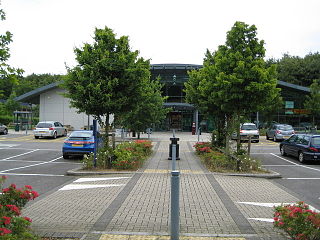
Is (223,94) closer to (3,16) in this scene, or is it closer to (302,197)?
(302,197)

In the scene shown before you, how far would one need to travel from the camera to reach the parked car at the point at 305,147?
1484 cm

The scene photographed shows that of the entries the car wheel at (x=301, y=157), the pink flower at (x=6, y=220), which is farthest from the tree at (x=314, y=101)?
the pink flower at (x=6, y=220)

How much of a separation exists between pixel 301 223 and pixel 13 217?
12.8 ft

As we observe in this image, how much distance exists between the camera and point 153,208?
665cm

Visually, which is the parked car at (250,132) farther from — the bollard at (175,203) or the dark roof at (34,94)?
the dark roof at (34,94)

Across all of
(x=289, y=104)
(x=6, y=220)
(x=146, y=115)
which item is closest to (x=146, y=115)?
(x=146, y=115)

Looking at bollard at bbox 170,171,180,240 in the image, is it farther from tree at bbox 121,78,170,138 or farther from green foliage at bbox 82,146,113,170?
tree at bbox 121,78,170,138

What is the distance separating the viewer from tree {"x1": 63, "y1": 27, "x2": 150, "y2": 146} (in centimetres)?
1176

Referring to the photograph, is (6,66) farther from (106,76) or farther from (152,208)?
(106,76)

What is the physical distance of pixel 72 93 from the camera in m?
12.5

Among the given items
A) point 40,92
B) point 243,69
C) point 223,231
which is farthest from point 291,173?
point 40,92

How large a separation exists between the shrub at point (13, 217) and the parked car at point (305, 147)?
524 inches

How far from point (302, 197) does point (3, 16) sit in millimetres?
7757

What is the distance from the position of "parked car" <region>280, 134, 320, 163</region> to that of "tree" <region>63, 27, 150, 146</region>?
839 centimetres
